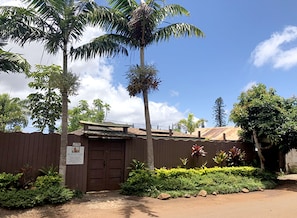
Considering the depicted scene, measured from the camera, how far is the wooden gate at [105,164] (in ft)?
33.0

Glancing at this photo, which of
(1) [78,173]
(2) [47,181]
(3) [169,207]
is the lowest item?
(3) [169,207]

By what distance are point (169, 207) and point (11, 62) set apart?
22.4ft

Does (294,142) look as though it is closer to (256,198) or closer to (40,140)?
(256,198)

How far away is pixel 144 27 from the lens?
35.8 feet

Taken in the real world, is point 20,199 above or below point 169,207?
above

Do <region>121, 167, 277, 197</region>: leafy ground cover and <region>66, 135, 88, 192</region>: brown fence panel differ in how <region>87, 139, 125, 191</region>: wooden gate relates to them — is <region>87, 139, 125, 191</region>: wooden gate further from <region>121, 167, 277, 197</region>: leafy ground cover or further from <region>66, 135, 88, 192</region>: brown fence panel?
<region>121, 167, 277, 197</region>: leafy ground cover

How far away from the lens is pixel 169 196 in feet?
29.5

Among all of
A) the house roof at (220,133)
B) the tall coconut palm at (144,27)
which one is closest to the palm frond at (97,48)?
the tall coconut palm at (144,27)

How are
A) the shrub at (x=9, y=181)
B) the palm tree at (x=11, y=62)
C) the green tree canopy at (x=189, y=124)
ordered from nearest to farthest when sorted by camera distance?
the shrub at (x=9, y=181) → the palm tree at (x=11, y=62) → the green tree canopy at (x=189, y=124)

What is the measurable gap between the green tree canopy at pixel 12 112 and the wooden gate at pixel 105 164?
16.3 m

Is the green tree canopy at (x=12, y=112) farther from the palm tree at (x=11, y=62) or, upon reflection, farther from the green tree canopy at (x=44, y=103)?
the palm tree at (x=11, y=62)

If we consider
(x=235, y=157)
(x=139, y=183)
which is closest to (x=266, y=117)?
(x=235, y=157)

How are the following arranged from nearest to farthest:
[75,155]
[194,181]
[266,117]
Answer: [75,155]
[194,181]
[266,117]

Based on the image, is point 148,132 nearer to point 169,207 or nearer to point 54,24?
point 169,207
